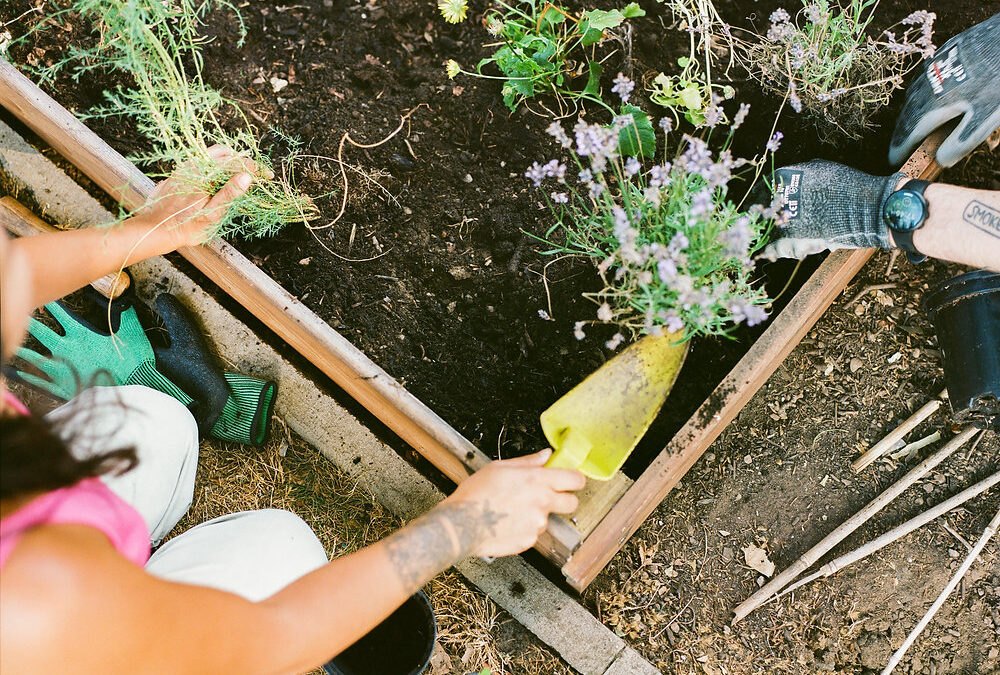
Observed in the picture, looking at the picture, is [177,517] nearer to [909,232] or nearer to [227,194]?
[227,194]

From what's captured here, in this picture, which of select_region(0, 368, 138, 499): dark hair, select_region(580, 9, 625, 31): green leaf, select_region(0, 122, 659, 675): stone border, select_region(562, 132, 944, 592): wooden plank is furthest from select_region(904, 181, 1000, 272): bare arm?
select_region(0, 368, 138, 499): dark hair

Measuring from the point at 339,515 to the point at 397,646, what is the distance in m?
0.43

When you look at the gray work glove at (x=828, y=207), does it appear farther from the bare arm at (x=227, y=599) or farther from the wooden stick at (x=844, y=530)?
the bare arm at (x=227, y=599)

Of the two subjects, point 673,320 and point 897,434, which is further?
point 897,434

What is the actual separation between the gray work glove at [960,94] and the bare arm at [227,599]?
122 centimetres

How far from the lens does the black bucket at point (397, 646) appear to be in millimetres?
1645

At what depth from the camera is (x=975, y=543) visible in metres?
1.82

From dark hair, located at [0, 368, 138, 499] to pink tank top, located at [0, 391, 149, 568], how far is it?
27 mm

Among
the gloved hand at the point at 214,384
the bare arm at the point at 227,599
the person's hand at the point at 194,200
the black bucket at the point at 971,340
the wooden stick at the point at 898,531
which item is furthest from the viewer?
the gloved hand at the point at 214,384

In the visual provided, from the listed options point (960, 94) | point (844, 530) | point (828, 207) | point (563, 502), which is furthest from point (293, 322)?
point (960, 94)

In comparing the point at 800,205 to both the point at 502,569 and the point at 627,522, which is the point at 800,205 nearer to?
the point at 627,522

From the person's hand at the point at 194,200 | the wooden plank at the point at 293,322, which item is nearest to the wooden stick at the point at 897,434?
the wooden plank at the point at 293,322

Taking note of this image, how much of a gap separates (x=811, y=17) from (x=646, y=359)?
3.06ft

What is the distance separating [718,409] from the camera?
160 cm
